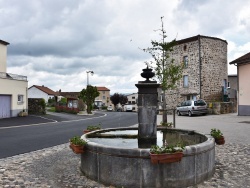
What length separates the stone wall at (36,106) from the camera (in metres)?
30.9

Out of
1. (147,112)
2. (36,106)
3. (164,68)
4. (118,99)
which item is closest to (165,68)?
(164,68)

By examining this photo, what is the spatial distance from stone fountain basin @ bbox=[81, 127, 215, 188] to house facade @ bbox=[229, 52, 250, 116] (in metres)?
19.6

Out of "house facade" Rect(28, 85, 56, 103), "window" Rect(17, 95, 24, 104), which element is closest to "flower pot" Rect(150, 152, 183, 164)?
"window" Rect(17, 95, 24, 104)

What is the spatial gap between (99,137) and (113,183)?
9.70ft

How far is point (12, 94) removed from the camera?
27.1m

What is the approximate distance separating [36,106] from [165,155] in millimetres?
27871

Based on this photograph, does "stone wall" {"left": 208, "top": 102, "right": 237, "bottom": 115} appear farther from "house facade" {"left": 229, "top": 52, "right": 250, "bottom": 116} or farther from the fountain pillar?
the fountain pillar

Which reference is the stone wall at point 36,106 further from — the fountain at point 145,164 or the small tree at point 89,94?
the fountain at point 145,164

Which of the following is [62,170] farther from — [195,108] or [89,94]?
[89,94]

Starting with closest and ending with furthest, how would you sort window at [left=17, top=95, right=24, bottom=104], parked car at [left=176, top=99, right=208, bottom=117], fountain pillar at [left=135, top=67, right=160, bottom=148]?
fountain pillar at [left=135, top=67, right=160, bottom=148], parked car at [left=176, top=99, right=208, bottom=117], window at [left=17, top=95, right=24, bottom=104]

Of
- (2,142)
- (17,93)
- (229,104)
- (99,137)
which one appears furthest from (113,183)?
(229,104)

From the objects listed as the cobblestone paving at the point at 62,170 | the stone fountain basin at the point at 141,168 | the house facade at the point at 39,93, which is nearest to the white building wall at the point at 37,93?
the house facade at the point at 39,93

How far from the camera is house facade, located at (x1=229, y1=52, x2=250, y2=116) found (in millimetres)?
23797

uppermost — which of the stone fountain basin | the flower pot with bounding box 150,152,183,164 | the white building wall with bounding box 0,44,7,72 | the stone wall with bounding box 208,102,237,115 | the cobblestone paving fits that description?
the white building wall with bounding box 0,44,7,72
